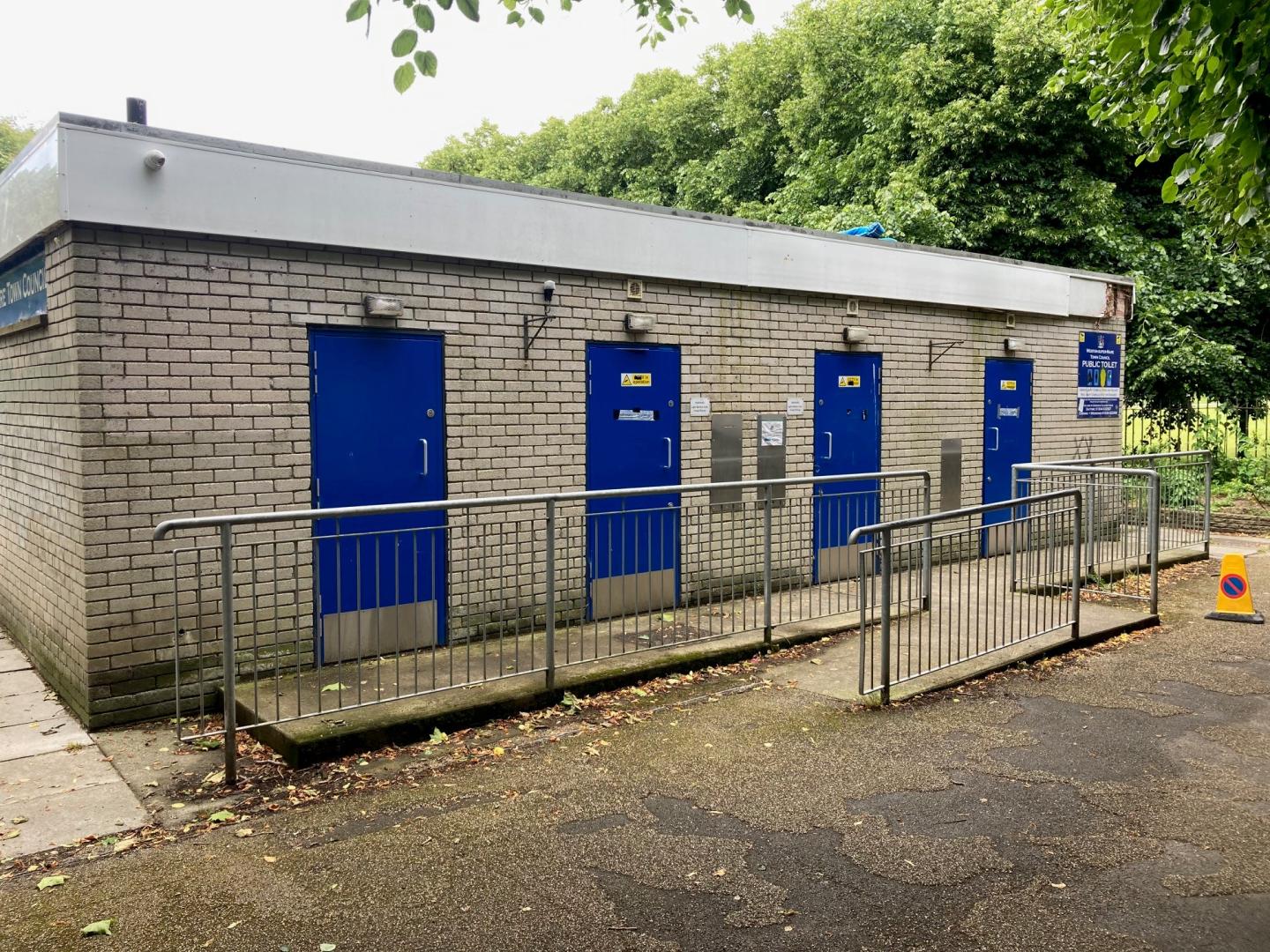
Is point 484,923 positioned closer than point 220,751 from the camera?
Yes

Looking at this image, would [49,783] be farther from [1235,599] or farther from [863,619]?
[1235,599]

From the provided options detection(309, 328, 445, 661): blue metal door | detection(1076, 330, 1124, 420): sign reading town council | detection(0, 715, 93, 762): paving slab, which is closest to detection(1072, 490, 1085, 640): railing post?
detection(309, 328, 445, 661): blue metal door

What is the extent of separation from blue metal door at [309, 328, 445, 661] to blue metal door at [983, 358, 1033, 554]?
6908 mm

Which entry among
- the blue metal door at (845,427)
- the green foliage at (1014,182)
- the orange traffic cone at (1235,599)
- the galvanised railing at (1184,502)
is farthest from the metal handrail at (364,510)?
the green foliage at (1014,182)

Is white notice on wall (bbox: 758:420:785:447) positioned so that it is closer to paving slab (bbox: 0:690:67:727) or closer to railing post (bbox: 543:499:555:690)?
railing post (bbox: 543:499:555:690)

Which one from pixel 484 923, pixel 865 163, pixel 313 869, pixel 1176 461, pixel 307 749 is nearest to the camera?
pixel 484 923

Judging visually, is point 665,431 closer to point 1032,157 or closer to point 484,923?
point 484,923

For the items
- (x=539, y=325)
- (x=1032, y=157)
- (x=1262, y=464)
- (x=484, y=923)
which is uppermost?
(x=1032, y=157)

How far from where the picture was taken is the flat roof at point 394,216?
531 centimetres

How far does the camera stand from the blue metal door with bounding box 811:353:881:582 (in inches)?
358

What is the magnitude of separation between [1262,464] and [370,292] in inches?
632

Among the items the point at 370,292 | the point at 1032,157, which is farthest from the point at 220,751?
the point at 1032,157

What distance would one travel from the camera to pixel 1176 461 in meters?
11.2

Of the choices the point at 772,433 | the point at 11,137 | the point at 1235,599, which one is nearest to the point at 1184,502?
the point at 1235,599
